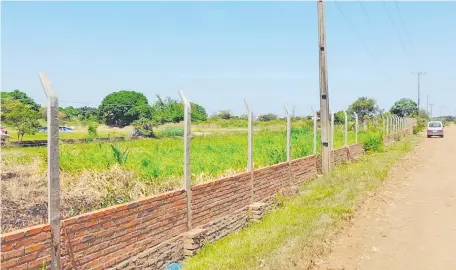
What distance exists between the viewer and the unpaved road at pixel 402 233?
20.9 ft

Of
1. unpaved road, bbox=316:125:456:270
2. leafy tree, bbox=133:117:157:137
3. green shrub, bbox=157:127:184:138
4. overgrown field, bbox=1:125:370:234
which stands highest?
leafy tree, bbox=133:117:157:137

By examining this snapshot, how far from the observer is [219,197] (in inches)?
303

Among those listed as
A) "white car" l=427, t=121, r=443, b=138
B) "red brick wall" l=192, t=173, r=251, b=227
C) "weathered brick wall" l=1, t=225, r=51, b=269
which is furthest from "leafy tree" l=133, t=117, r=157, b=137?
"white car" l=427, t=121, r=443, b=138

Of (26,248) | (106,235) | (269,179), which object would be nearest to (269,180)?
(269,179)

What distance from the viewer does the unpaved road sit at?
6.36 m

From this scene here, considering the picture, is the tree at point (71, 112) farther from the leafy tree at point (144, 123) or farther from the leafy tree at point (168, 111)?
the leafy tree at point (144, 123)

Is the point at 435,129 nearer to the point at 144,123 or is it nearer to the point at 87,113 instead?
the point at 144,123

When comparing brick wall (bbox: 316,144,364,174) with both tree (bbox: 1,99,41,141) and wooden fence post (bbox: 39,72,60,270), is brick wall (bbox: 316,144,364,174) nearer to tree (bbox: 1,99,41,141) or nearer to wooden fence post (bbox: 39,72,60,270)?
tree (bbox: 1,99,41,141)

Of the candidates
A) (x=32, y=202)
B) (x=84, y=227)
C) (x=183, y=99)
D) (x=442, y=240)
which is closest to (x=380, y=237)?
(x=442, y=240)

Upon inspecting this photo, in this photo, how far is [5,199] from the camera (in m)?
6.81

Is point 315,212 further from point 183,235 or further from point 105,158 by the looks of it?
point 105,158

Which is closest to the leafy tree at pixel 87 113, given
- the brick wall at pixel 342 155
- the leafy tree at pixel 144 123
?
the leafy tree at pixel 144 123

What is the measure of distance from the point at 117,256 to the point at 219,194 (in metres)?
2.74

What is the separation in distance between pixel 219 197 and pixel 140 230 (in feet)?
7.25
